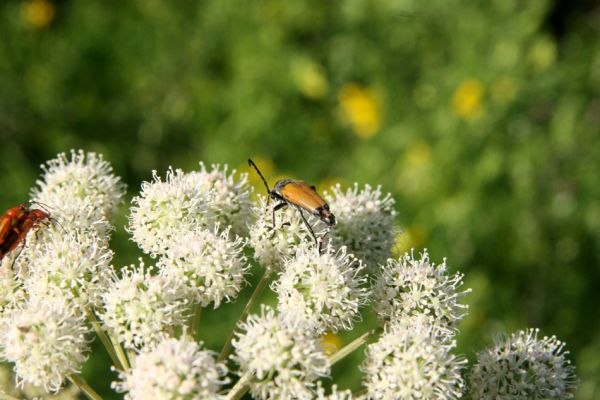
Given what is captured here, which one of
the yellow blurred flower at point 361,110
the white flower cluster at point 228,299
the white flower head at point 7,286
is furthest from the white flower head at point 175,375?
the yellow blurred flower at point 361,110

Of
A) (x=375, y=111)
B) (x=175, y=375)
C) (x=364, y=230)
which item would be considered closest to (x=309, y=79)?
(x=375, y=111)

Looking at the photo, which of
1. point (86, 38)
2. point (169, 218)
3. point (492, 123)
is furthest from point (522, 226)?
point (86, 38)

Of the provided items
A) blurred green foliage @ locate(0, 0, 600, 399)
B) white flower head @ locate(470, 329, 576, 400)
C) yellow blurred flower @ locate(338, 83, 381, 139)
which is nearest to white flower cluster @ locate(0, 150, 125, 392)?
white flower head @ locate(470, 329, 576, 400)

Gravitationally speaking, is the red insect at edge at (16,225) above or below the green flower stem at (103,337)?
above

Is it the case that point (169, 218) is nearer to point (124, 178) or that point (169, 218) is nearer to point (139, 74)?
point (124, 178)

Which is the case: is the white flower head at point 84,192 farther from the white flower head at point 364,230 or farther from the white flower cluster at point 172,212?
the white flower head at point 364,230
